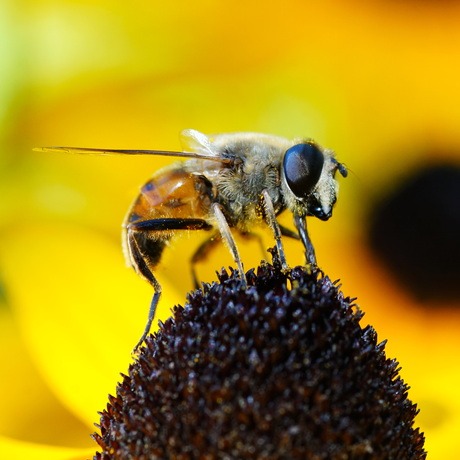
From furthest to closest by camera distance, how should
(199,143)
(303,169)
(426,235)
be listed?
(426,235) < (199,143) < (303,169)

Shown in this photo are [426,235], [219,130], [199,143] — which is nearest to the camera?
[199,143]

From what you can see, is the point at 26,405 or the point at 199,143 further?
the point at 26,405

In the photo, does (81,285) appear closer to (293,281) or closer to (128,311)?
(128,311)

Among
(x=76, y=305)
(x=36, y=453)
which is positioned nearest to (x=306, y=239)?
(x=36, y=453)

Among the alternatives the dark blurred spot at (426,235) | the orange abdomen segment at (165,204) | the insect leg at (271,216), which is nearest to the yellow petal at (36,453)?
the orange abdomen segment at (165,204)

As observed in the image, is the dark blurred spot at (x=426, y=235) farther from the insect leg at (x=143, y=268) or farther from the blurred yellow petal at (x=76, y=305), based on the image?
the insect leg at (x=143, y=268)

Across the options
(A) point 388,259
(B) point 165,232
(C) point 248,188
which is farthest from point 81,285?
(A) point 388,259

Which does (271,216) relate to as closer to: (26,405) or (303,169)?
(303,169)
